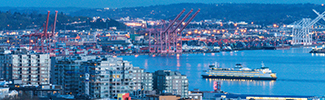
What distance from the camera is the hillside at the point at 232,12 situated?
226ft

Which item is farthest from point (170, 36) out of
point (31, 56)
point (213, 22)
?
point (213, 22)

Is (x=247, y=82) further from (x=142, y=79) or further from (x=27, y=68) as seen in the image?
(x=142, y=79)

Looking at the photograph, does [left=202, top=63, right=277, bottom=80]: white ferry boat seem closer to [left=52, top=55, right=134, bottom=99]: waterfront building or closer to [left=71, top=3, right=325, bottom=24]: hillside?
[left=52, top=55, right=134, bottom=99]: waterfront building

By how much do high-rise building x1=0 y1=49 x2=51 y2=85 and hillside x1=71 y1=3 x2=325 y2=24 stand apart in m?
56.7

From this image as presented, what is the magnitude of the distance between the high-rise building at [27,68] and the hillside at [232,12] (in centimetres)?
5672

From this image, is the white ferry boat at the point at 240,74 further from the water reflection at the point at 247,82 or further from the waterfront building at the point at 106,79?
the waterfront building at the point at 106,79

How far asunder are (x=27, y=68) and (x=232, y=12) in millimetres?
61790

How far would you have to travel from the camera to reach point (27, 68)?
10734mm

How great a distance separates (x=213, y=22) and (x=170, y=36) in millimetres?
31536

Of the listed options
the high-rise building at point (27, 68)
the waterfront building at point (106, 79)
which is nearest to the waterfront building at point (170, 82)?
the waterfront building at point (106, 79)

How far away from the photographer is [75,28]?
5503cm

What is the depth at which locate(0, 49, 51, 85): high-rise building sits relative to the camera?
10438 millimetres

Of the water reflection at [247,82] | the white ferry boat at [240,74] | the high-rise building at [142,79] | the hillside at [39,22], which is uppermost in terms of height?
the hillside at [39,22]

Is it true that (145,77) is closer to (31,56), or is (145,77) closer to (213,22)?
(31,56)
